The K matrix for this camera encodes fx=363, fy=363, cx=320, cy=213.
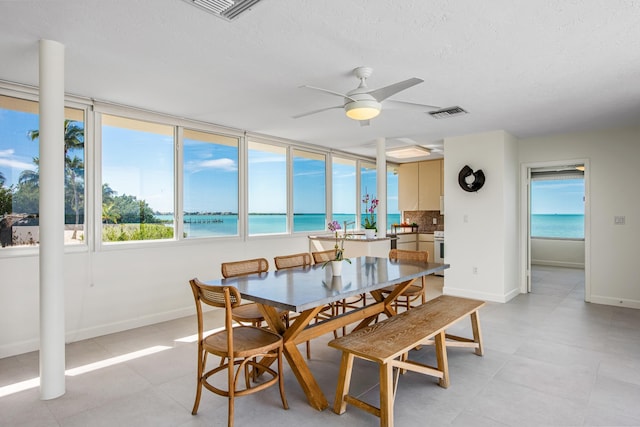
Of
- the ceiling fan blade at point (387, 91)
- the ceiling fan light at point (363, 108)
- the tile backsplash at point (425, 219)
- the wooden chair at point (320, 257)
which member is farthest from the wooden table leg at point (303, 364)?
the tile backsplash at point (425, 219)

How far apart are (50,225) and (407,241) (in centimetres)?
610

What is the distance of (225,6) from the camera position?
210cm

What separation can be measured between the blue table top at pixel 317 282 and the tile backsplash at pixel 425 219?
480 cm

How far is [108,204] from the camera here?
4043 mm

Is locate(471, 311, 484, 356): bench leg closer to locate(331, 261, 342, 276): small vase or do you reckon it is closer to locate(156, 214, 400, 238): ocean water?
locate(331, 261, 342, 276): small vase

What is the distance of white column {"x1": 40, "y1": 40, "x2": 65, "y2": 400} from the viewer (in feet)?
8.45

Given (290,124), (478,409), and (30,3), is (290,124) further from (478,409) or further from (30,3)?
(478,409)

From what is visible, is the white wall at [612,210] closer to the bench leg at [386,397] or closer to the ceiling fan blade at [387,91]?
the ceiling fan blade at [387,91]

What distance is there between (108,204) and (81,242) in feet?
1.59

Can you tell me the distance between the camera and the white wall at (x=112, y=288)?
11.1 feet

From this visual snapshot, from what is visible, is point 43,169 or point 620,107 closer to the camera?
point 43,169

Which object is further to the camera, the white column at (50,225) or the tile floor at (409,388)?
the white column at (50,225)

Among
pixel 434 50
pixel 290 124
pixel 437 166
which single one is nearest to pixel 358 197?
pixel 437 166

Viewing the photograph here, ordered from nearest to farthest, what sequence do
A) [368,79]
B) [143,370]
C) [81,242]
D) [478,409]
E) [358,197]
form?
[478,409]
[143,370]
[368,79]
[81,242]
[358,197]
